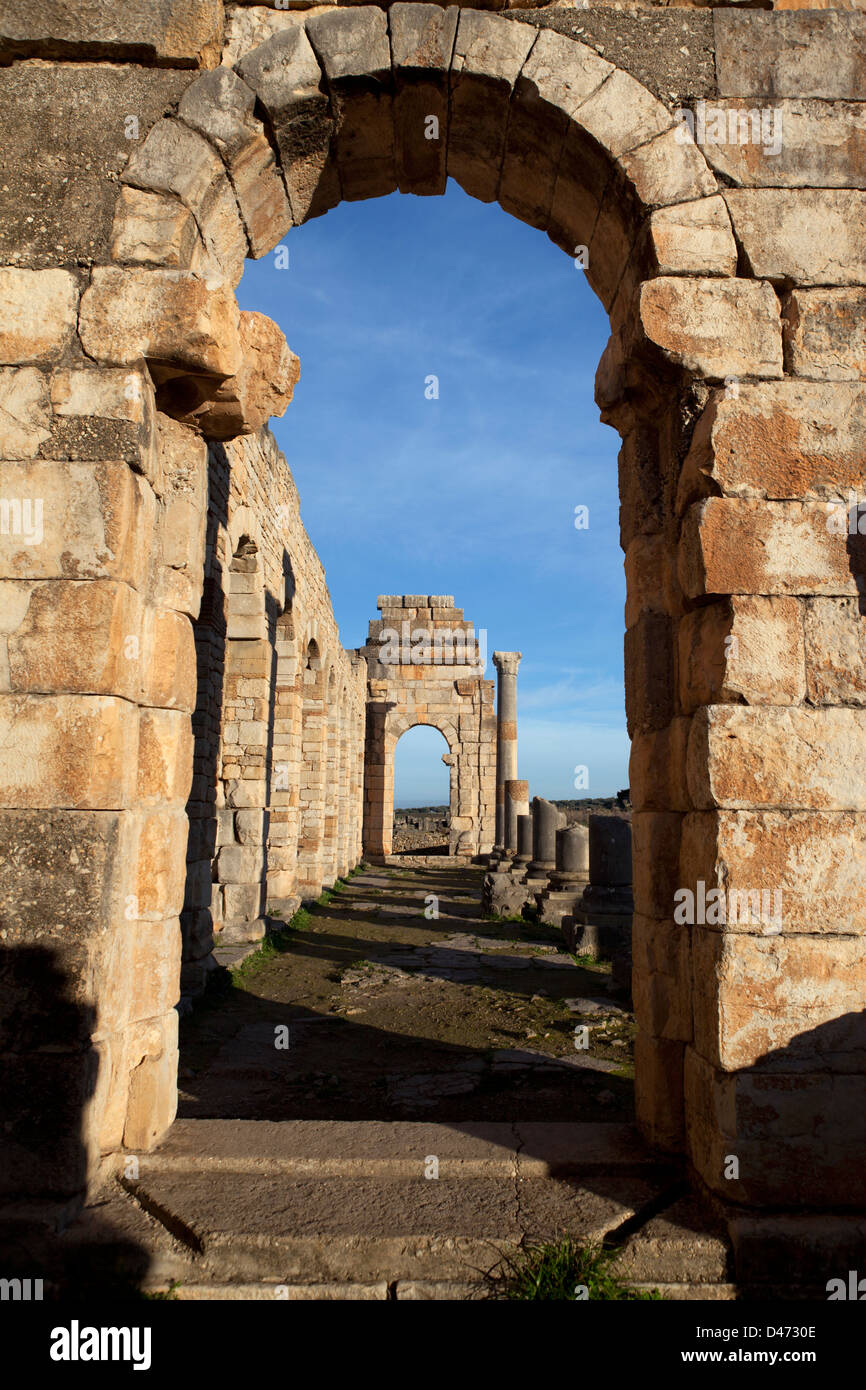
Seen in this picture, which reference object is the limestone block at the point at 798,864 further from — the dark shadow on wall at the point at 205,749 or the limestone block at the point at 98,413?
→ the dark shadow on wall at the point at 205,749

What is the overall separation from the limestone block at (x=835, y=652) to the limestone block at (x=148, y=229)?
9.01 feet

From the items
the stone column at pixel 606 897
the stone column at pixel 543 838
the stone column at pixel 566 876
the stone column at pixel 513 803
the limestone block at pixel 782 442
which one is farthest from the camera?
the stone column at pixel 513 803

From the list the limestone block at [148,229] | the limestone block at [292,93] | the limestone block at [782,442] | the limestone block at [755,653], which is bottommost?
the limestone block at [755,653]

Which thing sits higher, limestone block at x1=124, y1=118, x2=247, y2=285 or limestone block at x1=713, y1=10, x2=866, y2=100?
limestone block at x1=713, y1=10, x2=866, y2=100

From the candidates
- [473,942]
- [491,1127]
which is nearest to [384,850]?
[473,942]

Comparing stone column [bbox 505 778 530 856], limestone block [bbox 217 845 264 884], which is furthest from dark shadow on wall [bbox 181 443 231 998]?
stone column [bbox 505 778 530 856]

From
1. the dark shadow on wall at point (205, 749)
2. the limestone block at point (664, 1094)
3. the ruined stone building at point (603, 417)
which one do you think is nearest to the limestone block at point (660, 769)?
the ruined stone building at point (603, 417)

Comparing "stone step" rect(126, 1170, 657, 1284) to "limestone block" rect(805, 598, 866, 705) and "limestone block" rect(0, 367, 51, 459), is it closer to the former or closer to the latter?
"limestone block" rect(805, 598, 866, 705)

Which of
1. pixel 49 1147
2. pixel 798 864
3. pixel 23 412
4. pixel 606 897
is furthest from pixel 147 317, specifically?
pixel 606 897

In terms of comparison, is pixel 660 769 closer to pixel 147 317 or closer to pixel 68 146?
pixel 147 317

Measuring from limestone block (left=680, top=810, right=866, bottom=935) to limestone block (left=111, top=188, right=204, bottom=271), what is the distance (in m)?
2.94

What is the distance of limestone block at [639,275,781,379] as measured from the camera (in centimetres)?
315

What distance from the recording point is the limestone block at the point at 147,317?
3123 millimetres
